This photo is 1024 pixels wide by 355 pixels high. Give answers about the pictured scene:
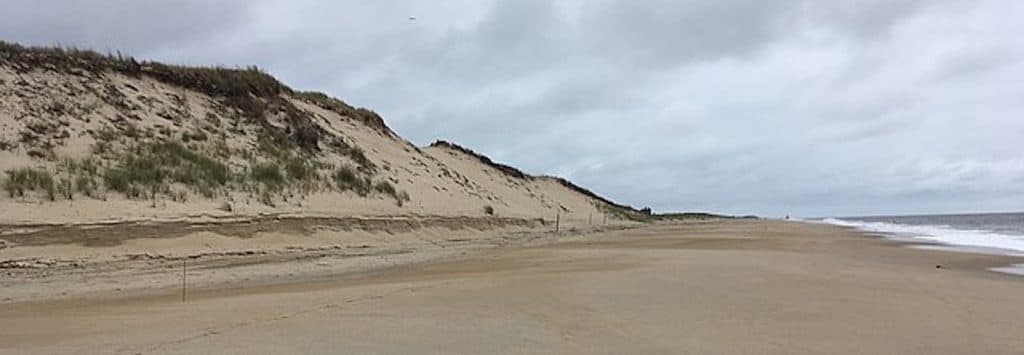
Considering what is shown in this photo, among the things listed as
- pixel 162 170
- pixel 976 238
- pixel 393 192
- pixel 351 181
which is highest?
pixel 351 181

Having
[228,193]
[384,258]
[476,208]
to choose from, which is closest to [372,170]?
[476,208]

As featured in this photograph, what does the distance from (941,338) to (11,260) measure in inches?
521

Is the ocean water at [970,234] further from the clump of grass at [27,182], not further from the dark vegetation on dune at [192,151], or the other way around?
the clump of grass at [27,182]

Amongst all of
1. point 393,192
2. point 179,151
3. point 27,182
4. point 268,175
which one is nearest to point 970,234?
point 393,192

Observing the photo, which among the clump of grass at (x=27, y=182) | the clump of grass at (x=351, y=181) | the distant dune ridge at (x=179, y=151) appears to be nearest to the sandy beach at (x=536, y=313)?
the clump of grass at (x=27, y=182)

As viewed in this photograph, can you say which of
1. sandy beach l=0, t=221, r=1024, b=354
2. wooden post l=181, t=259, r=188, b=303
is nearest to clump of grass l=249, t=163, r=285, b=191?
wooden post l=181, t=259, r=188, b=303

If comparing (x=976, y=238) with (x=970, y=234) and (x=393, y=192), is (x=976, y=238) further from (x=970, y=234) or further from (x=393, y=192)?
(x=393, y=192)

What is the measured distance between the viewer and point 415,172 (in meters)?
34.3

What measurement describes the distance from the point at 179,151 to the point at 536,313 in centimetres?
1705

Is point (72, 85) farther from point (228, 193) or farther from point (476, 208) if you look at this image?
point (476, 208)

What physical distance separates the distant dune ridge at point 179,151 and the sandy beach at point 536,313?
549 cm

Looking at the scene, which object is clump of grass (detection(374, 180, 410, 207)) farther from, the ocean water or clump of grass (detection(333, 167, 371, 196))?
the ocean water

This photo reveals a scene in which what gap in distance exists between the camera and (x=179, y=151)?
21.8 metres

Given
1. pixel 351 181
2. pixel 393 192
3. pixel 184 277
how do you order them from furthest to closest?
pixel 393 192, pixel 351 181, pixel 184 277
